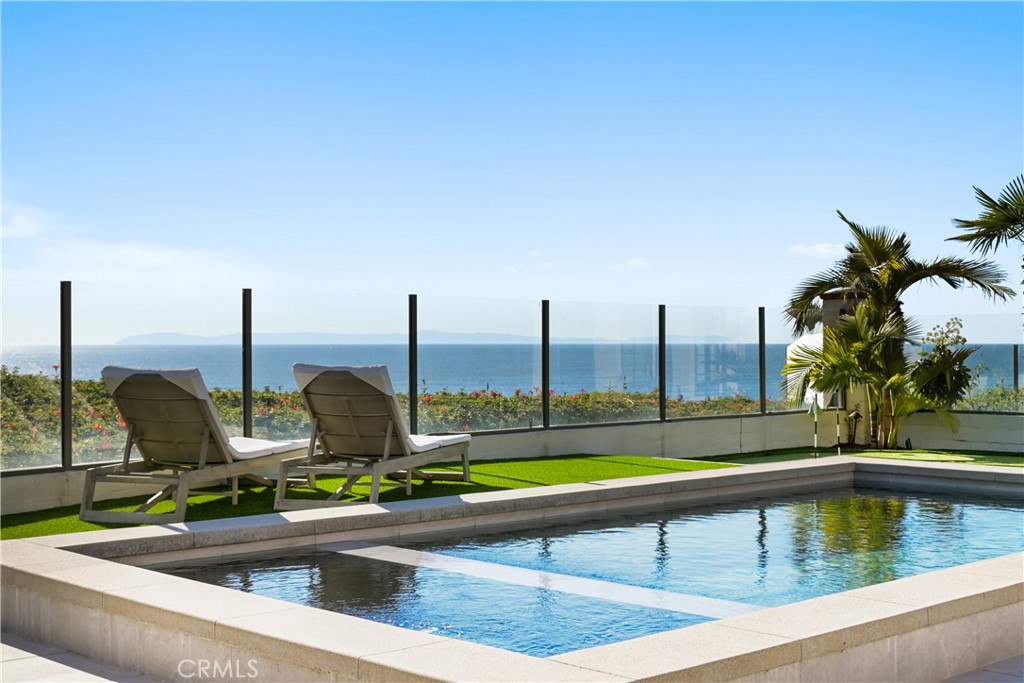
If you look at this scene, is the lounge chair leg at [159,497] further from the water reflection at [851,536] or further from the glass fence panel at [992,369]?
the glass fence panel at [992,369]

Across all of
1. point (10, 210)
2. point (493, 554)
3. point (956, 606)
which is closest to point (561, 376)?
point (493, 554)

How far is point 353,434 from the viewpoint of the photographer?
27.9 ft

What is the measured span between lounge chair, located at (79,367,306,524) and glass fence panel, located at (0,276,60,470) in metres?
0.91

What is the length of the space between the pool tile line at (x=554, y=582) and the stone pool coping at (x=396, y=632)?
79 centimetres

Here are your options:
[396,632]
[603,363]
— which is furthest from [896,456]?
[396,632]

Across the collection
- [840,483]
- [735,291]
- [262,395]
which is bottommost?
[840,483]

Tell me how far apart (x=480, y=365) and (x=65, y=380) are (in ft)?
14.9

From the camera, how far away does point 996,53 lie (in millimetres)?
16031

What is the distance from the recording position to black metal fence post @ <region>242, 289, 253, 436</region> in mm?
10031

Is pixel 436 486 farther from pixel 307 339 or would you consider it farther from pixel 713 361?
pixel 713 361

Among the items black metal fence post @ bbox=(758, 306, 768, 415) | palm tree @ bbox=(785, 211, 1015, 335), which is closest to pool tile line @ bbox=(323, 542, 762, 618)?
black metal fence post @ bbox=(758, 306, 768, 415)

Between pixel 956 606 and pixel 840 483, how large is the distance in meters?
6.47

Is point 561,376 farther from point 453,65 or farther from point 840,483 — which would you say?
point 453,65

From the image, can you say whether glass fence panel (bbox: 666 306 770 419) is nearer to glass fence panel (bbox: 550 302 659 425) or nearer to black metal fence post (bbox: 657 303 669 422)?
black metal fence post (bbox: 657 303 669 422)
